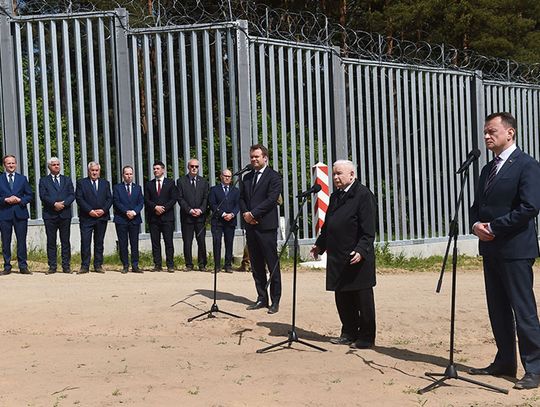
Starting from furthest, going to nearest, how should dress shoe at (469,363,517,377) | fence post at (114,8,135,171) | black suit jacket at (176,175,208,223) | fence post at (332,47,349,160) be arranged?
fence post at (332,47,349,160) → fence post at (114,8,135,171) → black suit jacket at (176,175,208,223) → dress shoe at (469,363,517,377)

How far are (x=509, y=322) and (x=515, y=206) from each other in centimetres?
101

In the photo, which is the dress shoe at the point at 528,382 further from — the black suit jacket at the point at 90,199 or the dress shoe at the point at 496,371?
the black suit jacket at the point at 90,199

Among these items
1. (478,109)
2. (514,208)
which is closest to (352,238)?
(514,208)

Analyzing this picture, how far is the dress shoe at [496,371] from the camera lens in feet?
23.7

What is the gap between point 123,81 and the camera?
15.7 m

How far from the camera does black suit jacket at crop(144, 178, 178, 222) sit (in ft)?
45.6

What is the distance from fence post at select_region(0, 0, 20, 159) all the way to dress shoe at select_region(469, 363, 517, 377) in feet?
35.1

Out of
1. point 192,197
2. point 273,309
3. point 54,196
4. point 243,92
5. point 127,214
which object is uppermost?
point 243,92

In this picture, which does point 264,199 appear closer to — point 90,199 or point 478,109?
point 90,199

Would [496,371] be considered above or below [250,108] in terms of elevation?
below

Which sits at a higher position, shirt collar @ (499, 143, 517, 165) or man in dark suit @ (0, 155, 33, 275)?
shirt collar @ (499, 143, 517, 165)

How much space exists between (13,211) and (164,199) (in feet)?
7.82

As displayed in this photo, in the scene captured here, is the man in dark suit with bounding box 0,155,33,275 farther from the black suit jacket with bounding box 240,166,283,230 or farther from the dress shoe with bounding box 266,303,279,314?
the dress shoe with bounding box 266,303,279,314

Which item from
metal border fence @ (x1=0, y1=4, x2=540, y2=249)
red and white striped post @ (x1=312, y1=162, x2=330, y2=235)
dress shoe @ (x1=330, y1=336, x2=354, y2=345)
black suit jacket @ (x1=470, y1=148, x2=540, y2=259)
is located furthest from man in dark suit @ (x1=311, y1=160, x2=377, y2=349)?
metal border fence @ (x1=0, y1=4, x2=540, y2=249)
